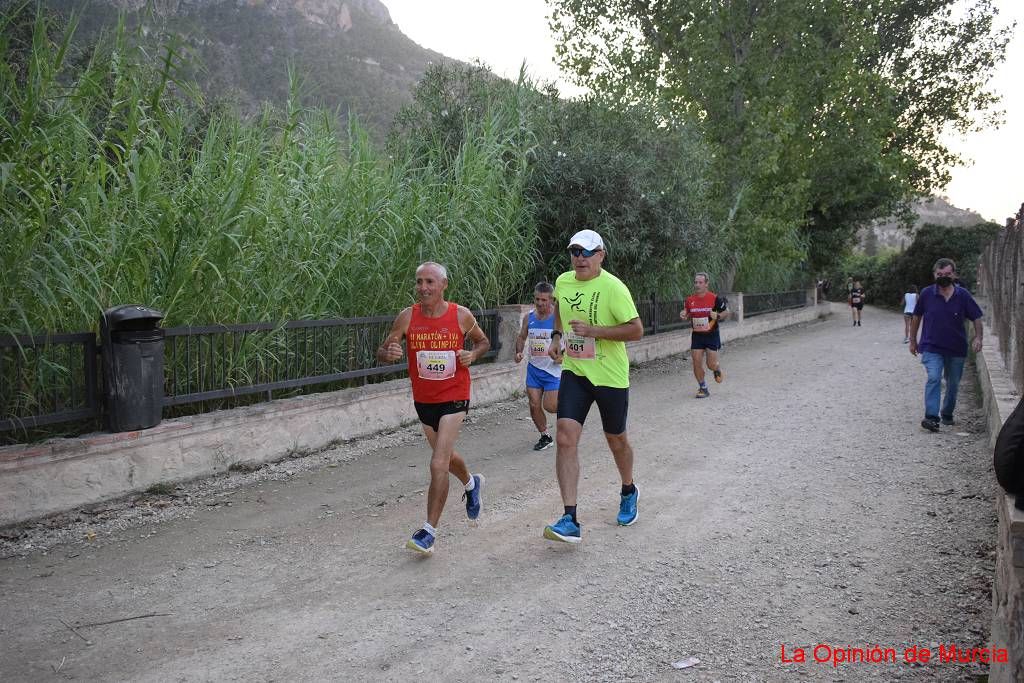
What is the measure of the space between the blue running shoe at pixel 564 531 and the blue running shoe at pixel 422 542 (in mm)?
728

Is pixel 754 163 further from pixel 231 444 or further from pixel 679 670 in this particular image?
pixel 679 670

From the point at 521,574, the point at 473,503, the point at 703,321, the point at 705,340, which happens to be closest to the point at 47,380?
the point at 473,503

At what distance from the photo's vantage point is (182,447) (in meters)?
6.21

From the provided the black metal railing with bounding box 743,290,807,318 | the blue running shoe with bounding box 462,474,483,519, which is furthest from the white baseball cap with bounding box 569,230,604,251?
the black metal railing with bounding box 743,290,807,318

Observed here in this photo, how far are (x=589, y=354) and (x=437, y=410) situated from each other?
3.49 feet

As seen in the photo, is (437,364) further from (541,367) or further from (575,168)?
(575,168)

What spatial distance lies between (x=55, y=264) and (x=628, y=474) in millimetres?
4269

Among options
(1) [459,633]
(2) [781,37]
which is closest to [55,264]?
(1) [459,633]

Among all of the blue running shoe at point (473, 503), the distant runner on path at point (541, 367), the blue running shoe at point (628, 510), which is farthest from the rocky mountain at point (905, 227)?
the blue running shoe at point (473, 503)

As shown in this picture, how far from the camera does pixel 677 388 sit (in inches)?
492

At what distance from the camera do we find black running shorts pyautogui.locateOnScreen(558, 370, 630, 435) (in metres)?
5.14

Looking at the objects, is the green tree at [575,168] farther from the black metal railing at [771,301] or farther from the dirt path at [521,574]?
the black metal railing at [771,301]

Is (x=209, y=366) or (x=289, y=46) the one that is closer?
(x=209, y=366)

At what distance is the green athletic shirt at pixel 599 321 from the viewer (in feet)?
16.8
